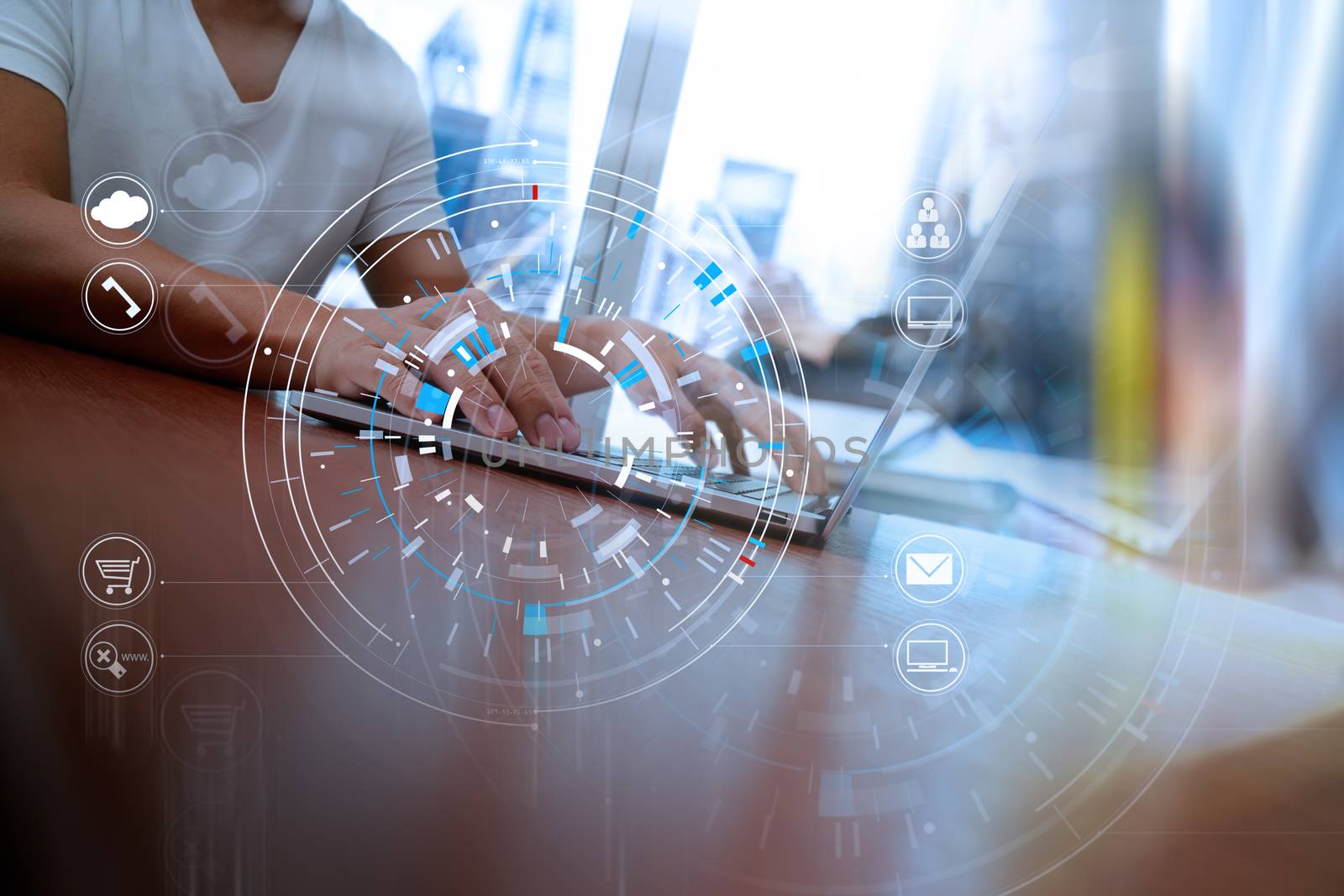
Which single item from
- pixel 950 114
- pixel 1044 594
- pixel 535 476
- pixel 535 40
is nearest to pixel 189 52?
pixel 535 40

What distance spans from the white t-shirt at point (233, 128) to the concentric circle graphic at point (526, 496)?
0.05ft

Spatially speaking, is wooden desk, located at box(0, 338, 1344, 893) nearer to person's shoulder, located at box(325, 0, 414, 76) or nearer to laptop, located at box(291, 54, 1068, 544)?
laptop, located at box(291, 54, 1068, 544)

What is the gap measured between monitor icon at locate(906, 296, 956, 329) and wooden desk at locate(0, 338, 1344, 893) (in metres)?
0.11

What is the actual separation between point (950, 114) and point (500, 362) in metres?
0.27

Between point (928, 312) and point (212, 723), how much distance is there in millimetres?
416

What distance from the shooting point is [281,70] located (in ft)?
1.36

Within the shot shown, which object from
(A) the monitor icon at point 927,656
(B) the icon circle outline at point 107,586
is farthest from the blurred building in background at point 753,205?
(B) the icon circle outline at point 107,586

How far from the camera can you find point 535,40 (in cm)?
42

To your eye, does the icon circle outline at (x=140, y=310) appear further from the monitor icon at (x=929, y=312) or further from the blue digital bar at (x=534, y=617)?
the monitor icon at (x=929, y=312)

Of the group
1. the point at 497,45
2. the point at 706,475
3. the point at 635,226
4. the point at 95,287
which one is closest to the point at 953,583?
the point at 706,475

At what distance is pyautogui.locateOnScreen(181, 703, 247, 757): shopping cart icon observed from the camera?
397 millimetres

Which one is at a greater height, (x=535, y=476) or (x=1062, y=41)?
(x=1062, y=41)

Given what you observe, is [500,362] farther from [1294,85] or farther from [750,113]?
[1294,85]

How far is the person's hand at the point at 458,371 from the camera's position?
1.36 feet
